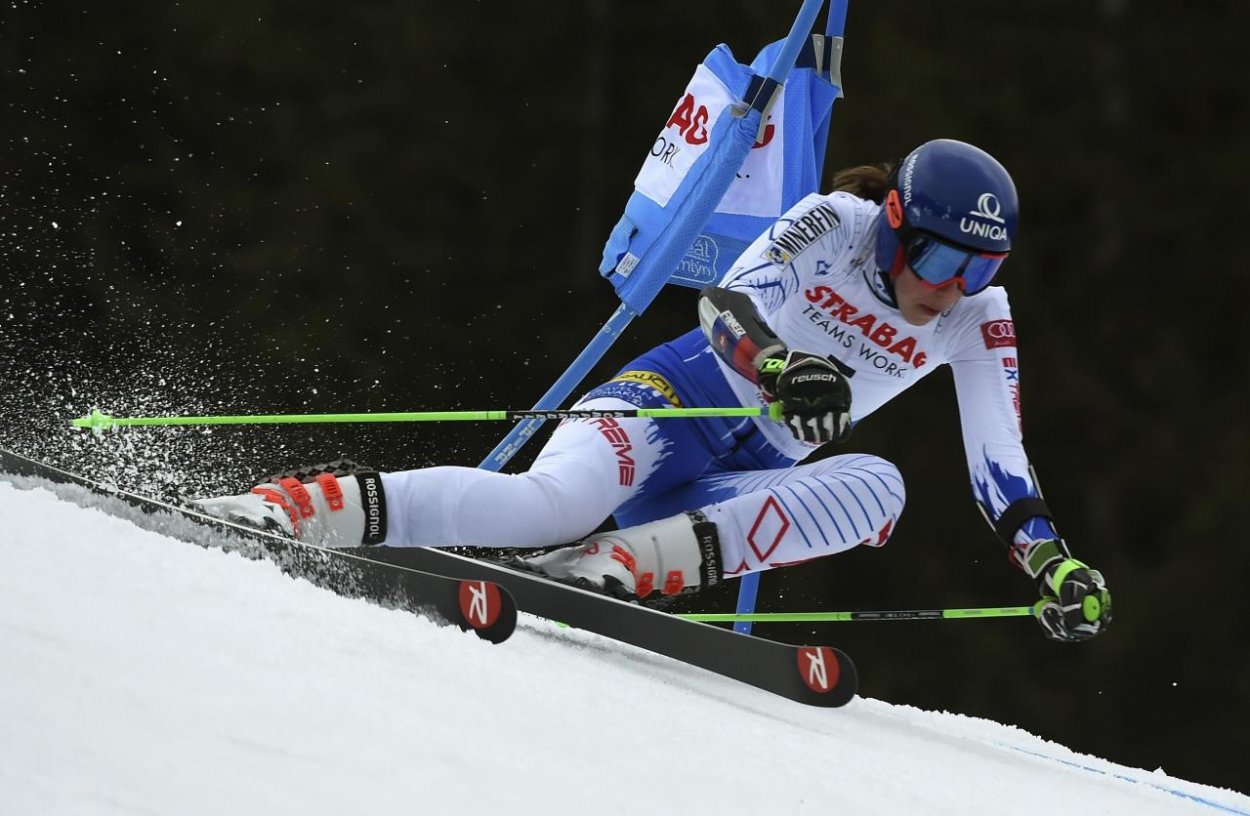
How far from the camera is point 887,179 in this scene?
11.2ft

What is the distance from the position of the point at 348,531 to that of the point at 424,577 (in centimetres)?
38

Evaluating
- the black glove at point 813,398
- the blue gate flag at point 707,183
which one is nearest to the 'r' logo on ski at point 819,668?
the black glove at point 813,398

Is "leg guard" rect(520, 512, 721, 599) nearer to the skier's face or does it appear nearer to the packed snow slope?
the packed snow slope

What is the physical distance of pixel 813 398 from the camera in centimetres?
292

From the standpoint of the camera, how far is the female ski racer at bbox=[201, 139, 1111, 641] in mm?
3021

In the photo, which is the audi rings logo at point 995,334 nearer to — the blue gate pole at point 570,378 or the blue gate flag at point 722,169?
the blue gate flag at point 722,169

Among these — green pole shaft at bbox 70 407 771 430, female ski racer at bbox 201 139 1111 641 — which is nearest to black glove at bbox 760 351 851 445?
female ski racer at bbox 201 139 1111 641

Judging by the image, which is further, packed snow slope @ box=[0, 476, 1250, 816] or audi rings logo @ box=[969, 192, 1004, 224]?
audi rings logo @ box=[969, 192, 1004, 224]

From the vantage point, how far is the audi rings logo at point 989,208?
314 centimetres

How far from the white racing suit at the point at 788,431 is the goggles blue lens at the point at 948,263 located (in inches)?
5.6

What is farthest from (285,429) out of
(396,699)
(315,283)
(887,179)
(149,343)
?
(396,699)

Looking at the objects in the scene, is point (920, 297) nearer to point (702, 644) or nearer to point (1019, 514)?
point (1019, 514)

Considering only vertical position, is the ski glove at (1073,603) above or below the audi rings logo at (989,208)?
below

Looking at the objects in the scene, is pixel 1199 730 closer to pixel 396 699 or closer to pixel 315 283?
pixel 315 283
